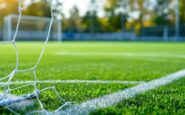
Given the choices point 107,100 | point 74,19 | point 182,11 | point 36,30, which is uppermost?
point 182,11

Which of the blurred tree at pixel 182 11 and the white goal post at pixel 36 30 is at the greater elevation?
the blurred tree at pixel 182 11

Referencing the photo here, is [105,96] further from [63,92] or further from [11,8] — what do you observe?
[11,8]

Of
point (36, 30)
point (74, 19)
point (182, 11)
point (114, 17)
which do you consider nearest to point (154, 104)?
point (36, 30)

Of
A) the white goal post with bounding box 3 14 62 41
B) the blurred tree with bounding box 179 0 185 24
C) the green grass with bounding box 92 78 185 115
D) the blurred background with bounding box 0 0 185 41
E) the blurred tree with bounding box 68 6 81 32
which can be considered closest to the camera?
the green grass with bounding box 92 78 185 115

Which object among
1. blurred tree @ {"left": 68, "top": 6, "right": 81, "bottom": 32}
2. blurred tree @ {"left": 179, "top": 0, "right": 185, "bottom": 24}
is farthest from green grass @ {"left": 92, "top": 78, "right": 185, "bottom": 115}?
blurred tree @ {"left": 68, "top": 6, "right": 81, "bottom": 32}

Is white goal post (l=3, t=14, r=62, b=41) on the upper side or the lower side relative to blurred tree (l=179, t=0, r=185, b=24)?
lower

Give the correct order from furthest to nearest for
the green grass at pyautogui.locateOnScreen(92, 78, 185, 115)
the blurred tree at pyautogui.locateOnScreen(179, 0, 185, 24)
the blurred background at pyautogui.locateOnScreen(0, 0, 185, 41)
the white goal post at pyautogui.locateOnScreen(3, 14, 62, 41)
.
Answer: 1. the blurred tree at pyautogui.locateOnScreen(179, 0, 185, 24)
2. the blurred background at pyautogui.locateOnScreen(0, 0, 185, 41)
3. the white goal post at pyautogui.locateOnScreen(3, 14, 62, 41)
4. the green grass at pyautogui.locateOnScreen(92, 78, 185, 115)

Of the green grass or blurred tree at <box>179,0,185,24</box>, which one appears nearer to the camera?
the green grass

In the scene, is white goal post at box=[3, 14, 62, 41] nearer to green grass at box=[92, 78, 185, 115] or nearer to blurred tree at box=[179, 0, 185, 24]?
blurred tree at box=[179, 0, 185, 24]

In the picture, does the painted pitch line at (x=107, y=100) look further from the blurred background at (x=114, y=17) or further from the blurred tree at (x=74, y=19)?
the blurred tree at (x=74, y=19)

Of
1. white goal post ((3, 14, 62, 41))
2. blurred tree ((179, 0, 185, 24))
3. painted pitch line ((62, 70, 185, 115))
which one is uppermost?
blurred tree ((179, 0, 185, 24))

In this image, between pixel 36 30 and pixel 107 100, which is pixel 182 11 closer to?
pixel 36 30

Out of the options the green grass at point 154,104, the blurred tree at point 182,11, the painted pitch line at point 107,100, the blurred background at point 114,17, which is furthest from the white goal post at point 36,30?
the green grass at point 154,104

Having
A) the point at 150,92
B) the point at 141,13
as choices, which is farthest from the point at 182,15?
the point at 150,92
